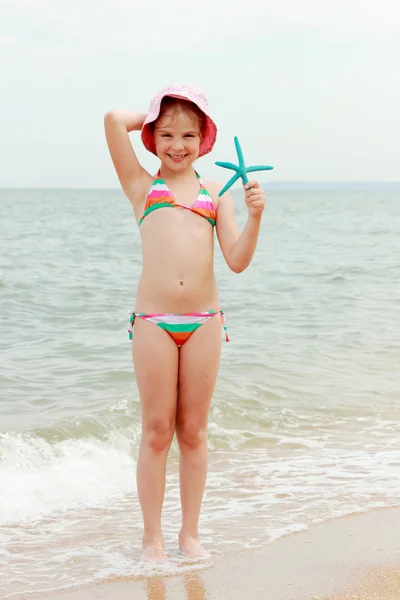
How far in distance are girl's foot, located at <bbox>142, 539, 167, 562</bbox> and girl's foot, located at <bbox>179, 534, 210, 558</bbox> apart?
0.10 metres

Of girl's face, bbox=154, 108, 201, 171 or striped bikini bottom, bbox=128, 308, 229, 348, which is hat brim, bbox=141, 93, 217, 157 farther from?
striped bikini bottom, bbox=128, 308, 229, 348

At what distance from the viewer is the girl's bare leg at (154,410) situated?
366 centimetres

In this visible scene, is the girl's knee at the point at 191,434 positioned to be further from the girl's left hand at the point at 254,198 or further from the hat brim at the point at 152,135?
the hat brim at the point at 152,135

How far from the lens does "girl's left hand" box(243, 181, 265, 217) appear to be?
3539 millimetres

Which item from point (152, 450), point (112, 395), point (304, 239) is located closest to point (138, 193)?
point (152, 450)

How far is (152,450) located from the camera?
3.76 m

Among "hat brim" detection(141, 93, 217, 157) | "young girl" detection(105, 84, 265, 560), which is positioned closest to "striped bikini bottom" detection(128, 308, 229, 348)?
"young girl" detection(105, 84, 265, 560)

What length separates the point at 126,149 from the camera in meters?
3.82

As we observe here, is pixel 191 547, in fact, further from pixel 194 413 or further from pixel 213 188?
pixel 213 188

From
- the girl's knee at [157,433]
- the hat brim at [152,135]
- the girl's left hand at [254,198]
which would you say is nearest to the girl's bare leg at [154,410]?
the girl's knee at [157,433]

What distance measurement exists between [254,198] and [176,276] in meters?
0.45

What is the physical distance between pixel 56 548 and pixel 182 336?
131 centimetres

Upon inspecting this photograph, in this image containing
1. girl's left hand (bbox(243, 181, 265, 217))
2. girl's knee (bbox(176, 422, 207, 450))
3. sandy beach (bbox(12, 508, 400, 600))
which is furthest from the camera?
girl's knee (bbox(176, 422, 207, 450))

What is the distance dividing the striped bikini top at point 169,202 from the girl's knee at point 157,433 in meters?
0.85
